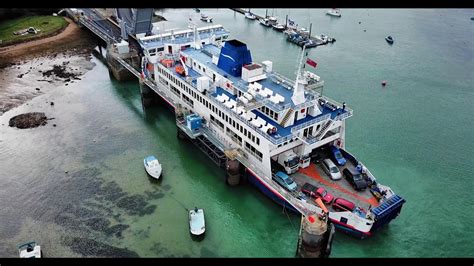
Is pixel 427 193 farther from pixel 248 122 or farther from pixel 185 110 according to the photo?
pixel 185 110

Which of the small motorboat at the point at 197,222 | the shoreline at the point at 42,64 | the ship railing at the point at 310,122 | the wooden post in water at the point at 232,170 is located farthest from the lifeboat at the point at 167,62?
the small motorboat at the point at 197,222

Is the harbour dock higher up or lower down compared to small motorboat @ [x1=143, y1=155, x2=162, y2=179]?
higher up

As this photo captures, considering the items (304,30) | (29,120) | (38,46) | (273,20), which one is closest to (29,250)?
(29,120)

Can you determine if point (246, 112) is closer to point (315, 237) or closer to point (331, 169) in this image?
point (331, 169)

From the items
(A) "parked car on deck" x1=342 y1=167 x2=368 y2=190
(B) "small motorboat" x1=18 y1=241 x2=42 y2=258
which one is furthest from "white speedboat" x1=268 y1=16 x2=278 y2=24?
(B) "small motorboat" x1=18 y1=241 x2=42 y2=258

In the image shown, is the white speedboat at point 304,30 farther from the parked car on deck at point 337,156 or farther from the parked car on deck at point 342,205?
the parked car on deck at point 342,205

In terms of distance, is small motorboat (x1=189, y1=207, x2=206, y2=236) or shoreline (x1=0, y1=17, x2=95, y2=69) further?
shoreline (x1=0, y1=17, x2=95, y2=69)

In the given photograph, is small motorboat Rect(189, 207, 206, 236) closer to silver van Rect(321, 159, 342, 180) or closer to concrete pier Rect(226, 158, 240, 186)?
concrete pier Rect(226, 158, 240, 186)
